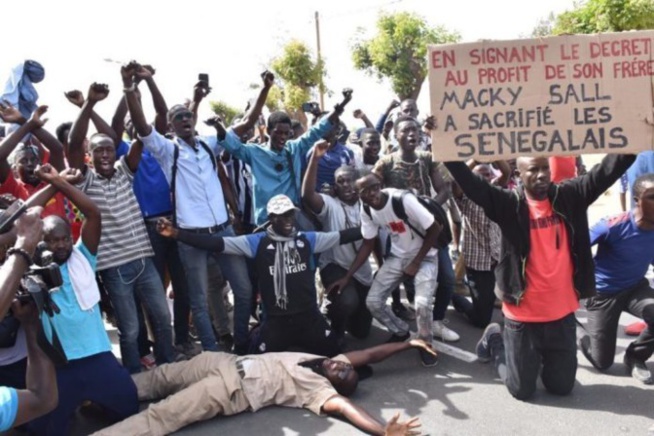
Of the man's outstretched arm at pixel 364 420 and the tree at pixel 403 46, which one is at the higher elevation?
the tree at pixel 403 46

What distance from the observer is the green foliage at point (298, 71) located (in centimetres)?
2058

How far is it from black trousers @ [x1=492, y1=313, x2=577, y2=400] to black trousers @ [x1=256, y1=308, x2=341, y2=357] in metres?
1.44

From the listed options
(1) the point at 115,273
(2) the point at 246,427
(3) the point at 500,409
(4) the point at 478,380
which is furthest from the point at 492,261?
(1) the point at 115,273

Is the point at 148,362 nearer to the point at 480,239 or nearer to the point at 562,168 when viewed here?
the point at 480,239

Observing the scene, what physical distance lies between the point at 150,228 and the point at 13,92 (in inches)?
72.2

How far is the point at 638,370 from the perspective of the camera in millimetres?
4207

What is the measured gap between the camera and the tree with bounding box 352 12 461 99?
2806cm

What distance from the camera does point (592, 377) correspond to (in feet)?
14.0

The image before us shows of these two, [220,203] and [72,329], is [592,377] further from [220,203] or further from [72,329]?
[72,329]

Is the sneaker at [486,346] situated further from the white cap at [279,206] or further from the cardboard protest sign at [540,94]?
the white cap at [279,206]

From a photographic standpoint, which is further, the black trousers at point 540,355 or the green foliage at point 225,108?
the green foliage at point 225,108

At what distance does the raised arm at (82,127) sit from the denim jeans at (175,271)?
2.56ft

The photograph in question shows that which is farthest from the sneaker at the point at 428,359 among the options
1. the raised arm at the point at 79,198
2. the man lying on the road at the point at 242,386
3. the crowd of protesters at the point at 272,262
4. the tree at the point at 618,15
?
the tree at the point at 618,15

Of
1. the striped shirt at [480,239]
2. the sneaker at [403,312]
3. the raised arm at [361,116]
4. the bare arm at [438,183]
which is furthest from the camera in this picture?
the raised arm at [361,116]
